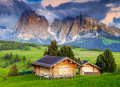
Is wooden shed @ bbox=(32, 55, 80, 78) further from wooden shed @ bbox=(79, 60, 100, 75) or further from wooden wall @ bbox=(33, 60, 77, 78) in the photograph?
wooden shed @ bbox=(79, 60, 100, 75)

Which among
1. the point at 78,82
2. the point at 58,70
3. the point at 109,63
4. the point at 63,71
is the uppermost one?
the point at 109,63

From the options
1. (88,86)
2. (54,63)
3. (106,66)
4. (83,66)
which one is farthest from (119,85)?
(106,66)

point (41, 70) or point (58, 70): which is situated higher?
point (58, 70)

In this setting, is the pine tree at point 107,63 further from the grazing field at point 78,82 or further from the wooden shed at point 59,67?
the grazing field at point 78,82

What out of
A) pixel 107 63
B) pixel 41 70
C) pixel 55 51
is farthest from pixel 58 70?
pixel 55 51

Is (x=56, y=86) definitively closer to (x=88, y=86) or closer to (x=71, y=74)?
(x=88, y=86)

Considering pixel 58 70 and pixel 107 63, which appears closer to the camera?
pixel 58 70

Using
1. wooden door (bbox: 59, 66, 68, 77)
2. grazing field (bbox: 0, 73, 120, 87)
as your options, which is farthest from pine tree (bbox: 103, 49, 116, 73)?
grazing field (bbox: 0, 73, 120, 87)

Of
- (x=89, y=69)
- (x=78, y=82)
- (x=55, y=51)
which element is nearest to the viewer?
(x=78, y=82)

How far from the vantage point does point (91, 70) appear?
54.3 meters

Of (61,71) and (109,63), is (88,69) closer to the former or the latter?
(109,63)

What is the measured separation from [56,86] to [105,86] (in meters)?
6.81

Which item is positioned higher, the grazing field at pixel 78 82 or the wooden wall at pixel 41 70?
the wooden wall at pixel 41 70

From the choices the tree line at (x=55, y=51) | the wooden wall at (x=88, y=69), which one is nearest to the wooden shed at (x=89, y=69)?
the wooden wall at (x=88, y=69)
